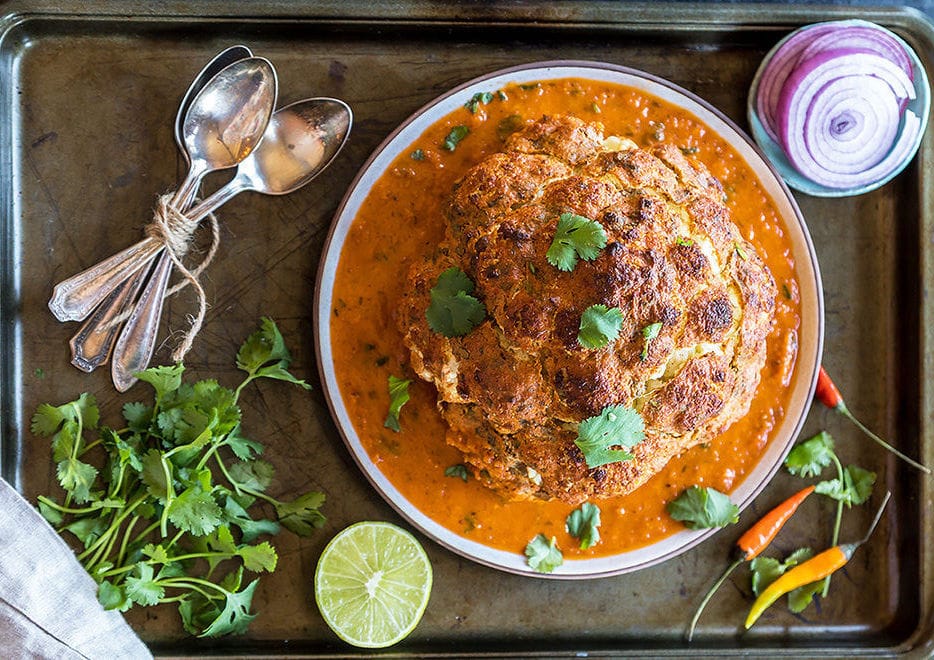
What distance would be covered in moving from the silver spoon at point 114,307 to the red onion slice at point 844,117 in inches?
81.5

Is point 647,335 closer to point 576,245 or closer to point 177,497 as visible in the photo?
point 576,245

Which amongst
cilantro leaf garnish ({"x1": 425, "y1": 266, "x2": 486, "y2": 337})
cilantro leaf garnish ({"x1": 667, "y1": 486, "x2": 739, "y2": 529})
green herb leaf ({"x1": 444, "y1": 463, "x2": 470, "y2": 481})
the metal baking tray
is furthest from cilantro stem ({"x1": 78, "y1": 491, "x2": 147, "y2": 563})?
cilantro leaf garnish ({"x1": 667, "y1": 486, "x2": 739, "y2": 529})

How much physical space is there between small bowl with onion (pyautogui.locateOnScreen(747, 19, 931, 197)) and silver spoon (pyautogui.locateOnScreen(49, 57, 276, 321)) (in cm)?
189

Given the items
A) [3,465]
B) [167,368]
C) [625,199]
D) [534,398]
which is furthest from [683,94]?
[3,465]

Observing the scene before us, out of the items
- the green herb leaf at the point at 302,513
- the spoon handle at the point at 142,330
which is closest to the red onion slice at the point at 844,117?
the green herb leaf at the point at 302,513

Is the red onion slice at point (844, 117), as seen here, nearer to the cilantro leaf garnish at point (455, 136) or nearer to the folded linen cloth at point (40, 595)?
the cilantro leaf garnish at point (455, 136)

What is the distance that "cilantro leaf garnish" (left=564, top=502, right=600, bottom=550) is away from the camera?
124 inches

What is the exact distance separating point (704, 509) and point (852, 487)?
73 cm

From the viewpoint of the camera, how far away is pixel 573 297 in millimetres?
2549

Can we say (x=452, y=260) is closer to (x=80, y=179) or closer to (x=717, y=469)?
(x=717, y=469)

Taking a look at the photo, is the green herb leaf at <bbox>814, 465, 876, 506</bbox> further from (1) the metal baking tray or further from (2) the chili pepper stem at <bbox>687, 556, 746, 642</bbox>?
(2) the chili pepper stem at <bbox>687, 556, 746, 642</bbox>

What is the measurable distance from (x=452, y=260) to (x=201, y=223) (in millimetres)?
1064

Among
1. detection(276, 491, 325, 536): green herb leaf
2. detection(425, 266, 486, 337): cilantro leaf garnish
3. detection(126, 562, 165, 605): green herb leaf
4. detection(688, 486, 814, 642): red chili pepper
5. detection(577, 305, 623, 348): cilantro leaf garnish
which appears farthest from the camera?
detection(688, 486, 814, 642): red chili pepper

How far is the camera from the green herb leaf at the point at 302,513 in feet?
10.4
